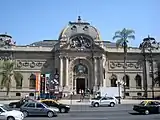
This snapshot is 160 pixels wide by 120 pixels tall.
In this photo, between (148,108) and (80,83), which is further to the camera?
(80,83)

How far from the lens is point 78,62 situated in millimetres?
70938

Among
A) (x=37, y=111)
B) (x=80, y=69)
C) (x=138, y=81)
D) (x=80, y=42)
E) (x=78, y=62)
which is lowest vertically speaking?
(x=37, y=111)

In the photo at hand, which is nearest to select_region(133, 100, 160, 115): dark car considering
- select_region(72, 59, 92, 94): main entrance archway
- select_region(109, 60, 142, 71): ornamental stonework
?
select_region(72, 59, 92, 94): main entrance archway

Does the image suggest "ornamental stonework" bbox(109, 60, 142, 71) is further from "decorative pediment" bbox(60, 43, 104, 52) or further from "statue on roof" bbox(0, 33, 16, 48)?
"statue on roof" bbox(0, 33, 16, 48)

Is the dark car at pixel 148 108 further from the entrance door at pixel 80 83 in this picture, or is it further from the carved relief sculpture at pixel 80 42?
the entrance door at pixel 80 83

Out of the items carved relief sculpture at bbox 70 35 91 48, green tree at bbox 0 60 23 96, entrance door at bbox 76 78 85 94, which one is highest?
carved relief sculpture at bbox 70 35 91 48

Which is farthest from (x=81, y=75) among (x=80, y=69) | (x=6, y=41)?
(x=6, y=41)

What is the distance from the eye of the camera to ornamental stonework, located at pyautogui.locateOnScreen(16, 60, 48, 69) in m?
71.3

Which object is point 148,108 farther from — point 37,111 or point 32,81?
point 32,81

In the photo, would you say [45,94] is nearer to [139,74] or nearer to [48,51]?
[48,51]

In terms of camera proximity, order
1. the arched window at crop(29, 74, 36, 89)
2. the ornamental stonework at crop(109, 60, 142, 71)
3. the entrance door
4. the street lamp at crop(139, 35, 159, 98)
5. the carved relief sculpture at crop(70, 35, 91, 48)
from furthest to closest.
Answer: the street lamp at crop(139, 35, 159, 98)
the ornamental stonework at crop(109, 60, 142, 71)
the arched window at crop(29, 74, 36, 89)
the entrance door
the carved relief sculpture at crop(70, 35, 91, 48)

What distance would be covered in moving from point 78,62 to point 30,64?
12052mm

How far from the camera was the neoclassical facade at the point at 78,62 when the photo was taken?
69438mm

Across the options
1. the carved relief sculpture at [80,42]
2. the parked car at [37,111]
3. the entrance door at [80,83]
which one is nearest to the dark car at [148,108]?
the parked car at [37,111]
